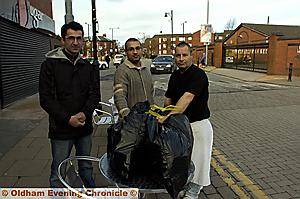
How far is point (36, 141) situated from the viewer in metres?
5.50

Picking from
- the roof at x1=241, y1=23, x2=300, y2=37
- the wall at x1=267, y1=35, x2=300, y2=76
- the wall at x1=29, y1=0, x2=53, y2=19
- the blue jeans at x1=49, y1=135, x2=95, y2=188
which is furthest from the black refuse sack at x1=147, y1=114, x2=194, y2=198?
the roof at x1=241, y1=23, x2=300, y2=37

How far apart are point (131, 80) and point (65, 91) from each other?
710 mm

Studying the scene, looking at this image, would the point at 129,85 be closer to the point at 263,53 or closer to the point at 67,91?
the point at 67,91

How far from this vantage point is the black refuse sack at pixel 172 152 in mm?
1877

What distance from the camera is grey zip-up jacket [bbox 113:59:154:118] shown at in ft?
9.72

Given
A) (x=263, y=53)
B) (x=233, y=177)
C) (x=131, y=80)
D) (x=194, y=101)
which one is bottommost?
(x=233, y=177)

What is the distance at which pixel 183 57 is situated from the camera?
2781 mm

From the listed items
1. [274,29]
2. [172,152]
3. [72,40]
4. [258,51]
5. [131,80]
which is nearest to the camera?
[172,152]

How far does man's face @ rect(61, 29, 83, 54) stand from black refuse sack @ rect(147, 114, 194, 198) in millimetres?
1154

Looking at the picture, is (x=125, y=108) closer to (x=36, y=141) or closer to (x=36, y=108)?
(x=36, y=141)

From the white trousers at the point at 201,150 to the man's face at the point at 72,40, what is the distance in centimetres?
143

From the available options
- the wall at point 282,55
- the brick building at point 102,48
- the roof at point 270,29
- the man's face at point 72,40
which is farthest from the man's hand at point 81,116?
the roof at point 270,29

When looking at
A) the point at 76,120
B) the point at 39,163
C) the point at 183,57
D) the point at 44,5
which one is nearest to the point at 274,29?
the point at 44,5

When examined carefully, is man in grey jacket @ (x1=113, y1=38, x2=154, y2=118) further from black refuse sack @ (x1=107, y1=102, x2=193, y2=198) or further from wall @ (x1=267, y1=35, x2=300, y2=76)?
wall @ (x1=267, y1=35, x2=300, y2=76)
